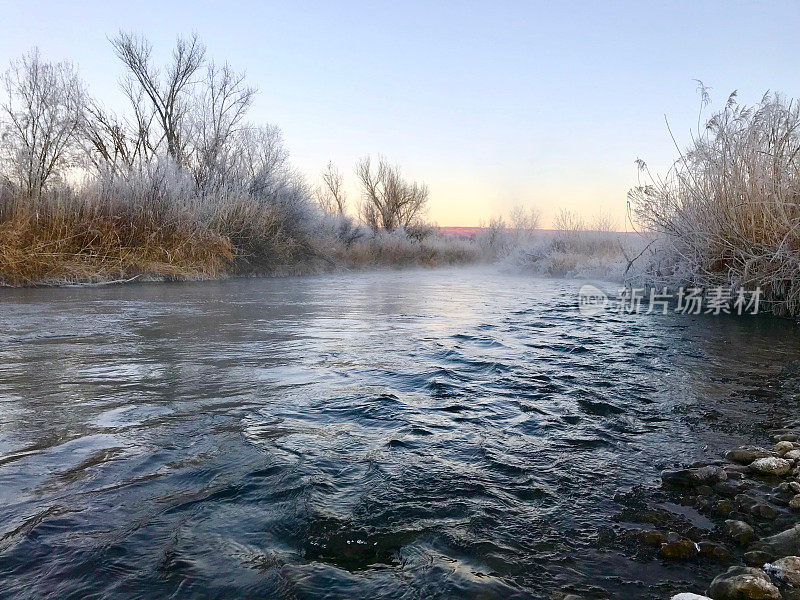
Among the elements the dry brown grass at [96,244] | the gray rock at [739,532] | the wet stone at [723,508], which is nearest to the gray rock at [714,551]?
the gray rock at [739,532]

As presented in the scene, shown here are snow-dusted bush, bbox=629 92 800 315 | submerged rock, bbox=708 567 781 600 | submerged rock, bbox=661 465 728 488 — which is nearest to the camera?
submerged rock, bbox=708 567 781 600

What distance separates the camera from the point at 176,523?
190 cm

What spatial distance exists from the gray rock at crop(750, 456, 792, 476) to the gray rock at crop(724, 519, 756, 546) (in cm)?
61

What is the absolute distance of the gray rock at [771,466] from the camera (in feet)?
7.96

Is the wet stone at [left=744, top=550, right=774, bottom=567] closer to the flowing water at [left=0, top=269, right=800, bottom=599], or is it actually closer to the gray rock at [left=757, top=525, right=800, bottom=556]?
the gray rock at [left=757, top=525, right=800, bottom=556]

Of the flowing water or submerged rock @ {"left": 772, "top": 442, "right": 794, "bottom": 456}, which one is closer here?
the flowing water

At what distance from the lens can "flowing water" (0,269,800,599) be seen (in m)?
1.67

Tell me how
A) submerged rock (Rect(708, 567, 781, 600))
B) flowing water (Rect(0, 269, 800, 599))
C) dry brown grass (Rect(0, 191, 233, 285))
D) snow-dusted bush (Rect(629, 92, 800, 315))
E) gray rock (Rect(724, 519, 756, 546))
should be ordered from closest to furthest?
submerged rock (Rect(708, 567, 781, 600)) < flowing water (Rect(0, 269, 800, 599)) < gray rock (Rect(724, 519, 756, 546)) < snow-dusted bush (Rect(629, 92, 800, 315)) < dry brown grass (Rect(0, 191, 233, 285))

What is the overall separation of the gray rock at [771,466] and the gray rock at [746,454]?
0.29 feet

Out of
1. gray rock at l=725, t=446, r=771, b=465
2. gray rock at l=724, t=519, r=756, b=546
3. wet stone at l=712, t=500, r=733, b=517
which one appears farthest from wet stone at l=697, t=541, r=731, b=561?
gray rock at l=725, t=446, r=771, b=465

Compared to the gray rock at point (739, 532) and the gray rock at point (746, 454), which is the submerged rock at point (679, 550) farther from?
the gray rock at point (746, 454)

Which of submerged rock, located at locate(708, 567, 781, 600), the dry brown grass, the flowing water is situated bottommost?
the flowing water

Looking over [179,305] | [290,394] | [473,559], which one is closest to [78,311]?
[179,305]

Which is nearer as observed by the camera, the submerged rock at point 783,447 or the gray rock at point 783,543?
the gray rock at point 783,543
